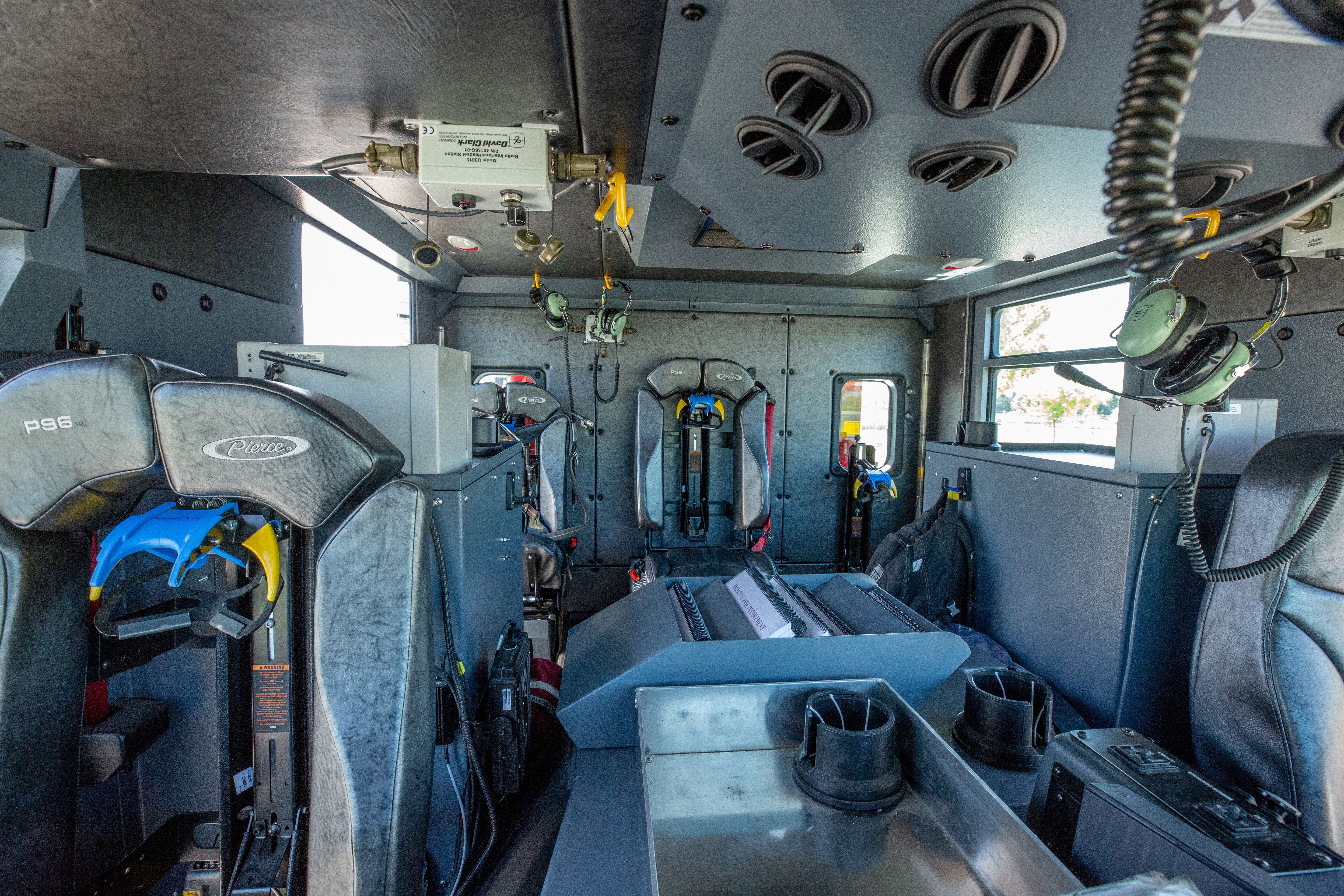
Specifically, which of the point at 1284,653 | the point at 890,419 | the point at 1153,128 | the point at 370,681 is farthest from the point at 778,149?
the point at 890,419

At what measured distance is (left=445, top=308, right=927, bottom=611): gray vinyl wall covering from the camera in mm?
4719

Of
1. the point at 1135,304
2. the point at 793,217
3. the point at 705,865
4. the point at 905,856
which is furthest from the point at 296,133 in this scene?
the point at 1135,304

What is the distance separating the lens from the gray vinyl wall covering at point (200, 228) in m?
1.61

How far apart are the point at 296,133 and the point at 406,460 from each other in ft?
2.82

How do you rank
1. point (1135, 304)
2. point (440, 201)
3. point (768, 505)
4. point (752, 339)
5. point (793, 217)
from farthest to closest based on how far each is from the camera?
point (752, 339), point (768, 505), point (793, 217), point (440, 201), point (1135, 304)

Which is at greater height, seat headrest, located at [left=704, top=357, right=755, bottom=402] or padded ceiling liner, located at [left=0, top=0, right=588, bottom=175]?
padded ceiling liner, located at [left=0, top=0, right=588, bottom=175]

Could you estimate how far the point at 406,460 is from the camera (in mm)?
1398

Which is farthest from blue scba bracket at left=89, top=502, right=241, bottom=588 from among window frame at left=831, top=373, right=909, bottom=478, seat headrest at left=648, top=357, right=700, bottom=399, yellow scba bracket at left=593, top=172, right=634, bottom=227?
window frame at left=831, top=373, right=909, bottom=478

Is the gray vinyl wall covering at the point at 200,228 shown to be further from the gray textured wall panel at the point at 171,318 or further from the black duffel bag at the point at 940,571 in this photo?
the black duffel bag at the point at 940,571

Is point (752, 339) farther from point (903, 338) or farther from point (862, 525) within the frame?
point (862, 525)

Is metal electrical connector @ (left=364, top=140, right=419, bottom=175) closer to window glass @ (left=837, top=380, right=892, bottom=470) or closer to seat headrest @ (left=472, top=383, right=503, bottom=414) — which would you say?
seat headrest @ (left=472, top=383, right=503, bottom=414)

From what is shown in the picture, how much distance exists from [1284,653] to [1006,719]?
2.11ft

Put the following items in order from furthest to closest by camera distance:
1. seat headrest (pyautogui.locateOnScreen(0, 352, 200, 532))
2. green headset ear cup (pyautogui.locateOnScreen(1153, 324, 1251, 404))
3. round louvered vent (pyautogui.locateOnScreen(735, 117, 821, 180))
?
green headset ear cup (pyautogui.locateOnScreen(1153, 324, 1251, 404)) < round louvered vent (pyautogui.locateOnScreen(735, 117, 821, 180)) < seat headrest (pyautogui.locateOnScreen(0, 352, 200, 532))

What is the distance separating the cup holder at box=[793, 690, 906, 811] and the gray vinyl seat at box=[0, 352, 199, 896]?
1.33 m
